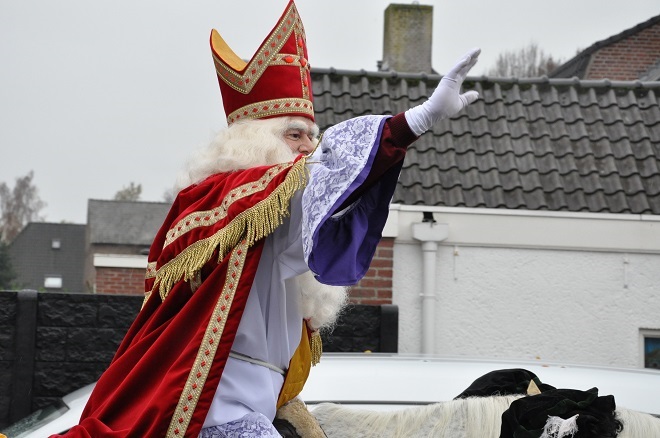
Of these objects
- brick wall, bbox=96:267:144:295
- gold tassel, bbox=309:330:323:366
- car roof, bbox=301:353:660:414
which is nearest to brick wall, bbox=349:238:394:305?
car roof, bbox=301:353:660:414

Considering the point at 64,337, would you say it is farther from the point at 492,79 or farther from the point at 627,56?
the point at 627,56

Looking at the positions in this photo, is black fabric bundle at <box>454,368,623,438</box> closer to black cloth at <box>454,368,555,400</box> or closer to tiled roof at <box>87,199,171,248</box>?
A: black cloth at <box>454,368,555,400</box>

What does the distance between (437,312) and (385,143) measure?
540cm

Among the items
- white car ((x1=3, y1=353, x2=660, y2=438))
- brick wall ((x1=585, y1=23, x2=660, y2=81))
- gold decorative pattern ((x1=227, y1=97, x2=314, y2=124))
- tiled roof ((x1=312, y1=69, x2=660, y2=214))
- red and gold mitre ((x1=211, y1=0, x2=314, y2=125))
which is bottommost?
white car ((x1=3, y1=353, x2=660, y2=438))

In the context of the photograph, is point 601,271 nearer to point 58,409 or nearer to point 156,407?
point 58,409

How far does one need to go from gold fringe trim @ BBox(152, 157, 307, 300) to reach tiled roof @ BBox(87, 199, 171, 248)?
37264 mm

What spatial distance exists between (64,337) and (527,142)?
4273mm

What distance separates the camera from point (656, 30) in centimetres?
2227

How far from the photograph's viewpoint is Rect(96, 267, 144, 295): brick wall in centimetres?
1605

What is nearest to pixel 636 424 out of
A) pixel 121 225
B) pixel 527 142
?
pixel 527 142

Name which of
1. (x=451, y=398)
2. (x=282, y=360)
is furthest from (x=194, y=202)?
(x=451, y=398)

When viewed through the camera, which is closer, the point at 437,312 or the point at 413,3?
the point at 437,312

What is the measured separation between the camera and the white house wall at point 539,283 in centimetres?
761

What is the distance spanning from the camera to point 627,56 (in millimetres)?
22266
